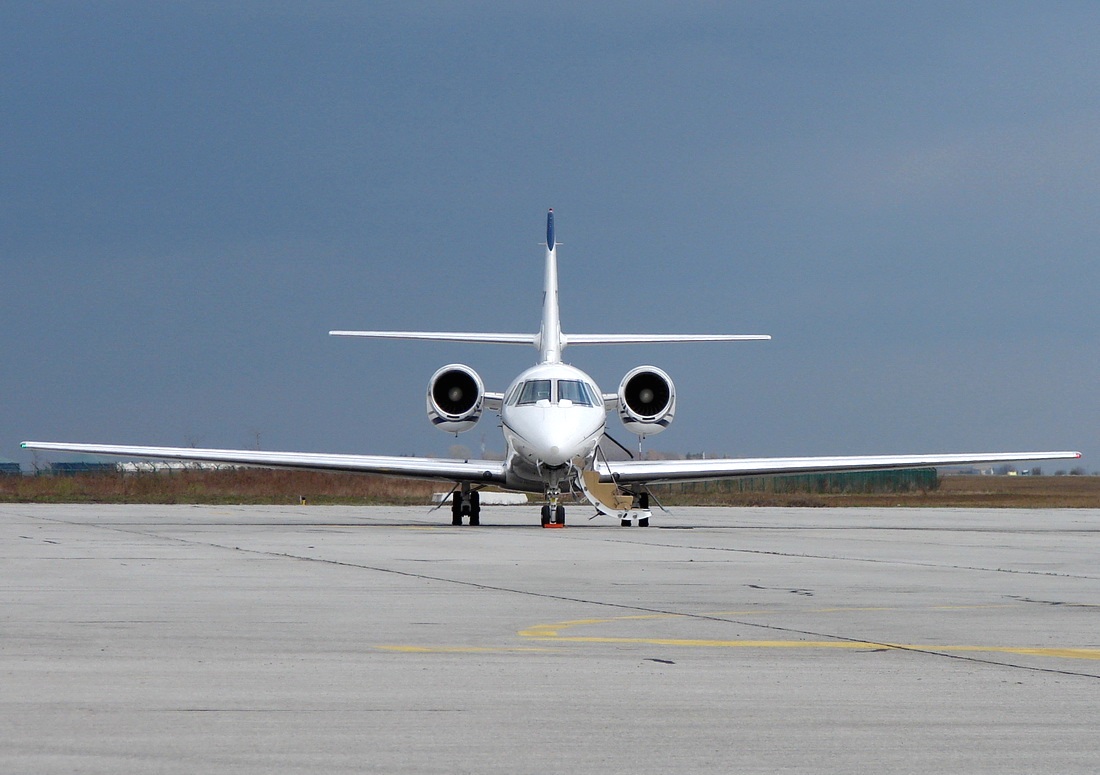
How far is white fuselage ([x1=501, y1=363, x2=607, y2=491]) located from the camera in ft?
87.6

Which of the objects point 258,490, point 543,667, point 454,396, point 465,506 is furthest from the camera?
point 258,490

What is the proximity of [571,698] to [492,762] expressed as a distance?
141cm

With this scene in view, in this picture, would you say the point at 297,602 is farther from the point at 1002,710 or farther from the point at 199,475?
the point at 199,475

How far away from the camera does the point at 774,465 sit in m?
28.6

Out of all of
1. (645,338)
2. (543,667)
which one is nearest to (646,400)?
(645,338)

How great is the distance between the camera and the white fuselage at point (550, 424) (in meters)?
26.7

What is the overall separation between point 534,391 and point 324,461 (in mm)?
4225

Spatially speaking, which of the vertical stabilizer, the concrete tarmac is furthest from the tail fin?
the concrete tarmac

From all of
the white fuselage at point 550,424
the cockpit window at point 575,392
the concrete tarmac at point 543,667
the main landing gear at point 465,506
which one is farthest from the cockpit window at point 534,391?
the concrete tarmac at point 543,667

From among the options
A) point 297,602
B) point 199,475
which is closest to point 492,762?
point 297,602

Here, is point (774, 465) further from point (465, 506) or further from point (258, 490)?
point (258, 490)

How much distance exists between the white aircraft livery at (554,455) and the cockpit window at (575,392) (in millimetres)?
25

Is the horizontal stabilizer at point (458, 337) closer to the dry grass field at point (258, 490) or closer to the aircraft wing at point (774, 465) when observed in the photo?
the aircraft wing at point (774, 465)

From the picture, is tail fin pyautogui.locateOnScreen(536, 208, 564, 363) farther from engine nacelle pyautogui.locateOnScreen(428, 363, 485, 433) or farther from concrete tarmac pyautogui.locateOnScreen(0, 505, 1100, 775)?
concrete tarmac pyautogui.locateOnScreen(0, 505, 1100, 775)
